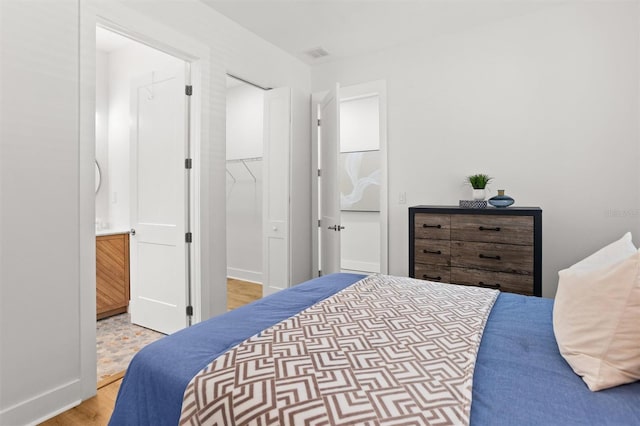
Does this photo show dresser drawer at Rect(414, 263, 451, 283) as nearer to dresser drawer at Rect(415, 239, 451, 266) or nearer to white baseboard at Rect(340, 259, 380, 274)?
dresser drawer at Rect(415, 239, 451, 266)

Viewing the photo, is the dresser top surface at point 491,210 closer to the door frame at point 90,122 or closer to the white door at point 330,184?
the white door at point 330,184

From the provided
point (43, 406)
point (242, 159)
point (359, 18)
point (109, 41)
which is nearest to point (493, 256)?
point (359, 18)

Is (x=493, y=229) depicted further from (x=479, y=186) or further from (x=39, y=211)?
(x=39, y=211)

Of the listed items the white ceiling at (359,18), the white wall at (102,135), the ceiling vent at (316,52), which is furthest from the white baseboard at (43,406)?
the ceiling vent at (316,52)

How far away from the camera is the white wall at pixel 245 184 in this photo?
497cm

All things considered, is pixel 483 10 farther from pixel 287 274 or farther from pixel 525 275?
pixel 287 274

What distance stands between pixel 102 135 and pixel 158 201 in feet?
5.04

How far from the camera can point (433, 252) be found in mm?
2980

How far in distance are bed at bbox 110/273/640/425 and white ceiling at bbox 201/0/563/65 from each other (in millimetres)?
2464

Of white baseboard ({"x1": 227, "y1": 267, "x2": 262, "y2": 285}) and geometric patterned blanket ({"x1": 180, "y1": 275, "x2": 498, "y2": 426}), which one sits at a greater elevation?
geometric patterned blanket ({"x1": 180, "y1": 275, "x2": 498, "y2": 426})

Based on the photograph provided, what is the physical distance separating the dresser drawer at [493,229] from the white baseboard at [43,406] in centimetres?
280

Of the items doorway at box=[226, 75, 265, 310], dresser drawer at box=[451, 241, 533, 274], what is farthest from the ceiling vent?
dresser drawer at box=[451, 241, 533, 274]

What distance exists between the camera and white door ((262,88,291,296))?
369 centimetres

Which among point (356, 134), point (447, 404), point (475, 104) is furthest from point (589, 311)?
point (356, 134)
